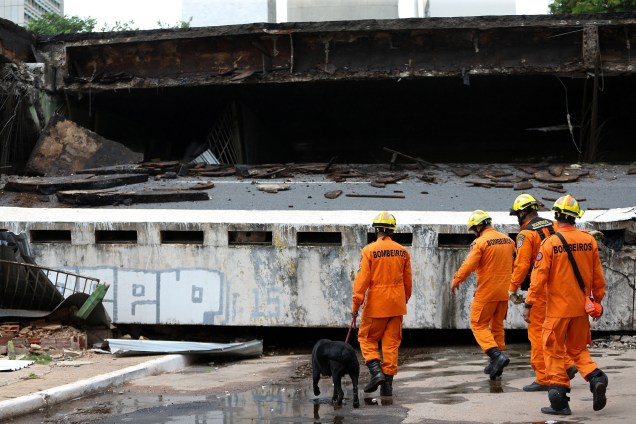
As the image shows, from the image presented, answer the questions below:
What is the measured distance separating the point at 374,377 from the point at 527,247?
5.83ft

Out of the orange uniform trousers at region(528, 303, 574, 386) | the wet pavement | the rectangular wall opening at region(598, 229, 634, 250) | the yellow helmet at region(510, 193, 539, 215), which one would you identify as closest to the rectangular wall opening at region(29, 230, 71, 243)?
the wet pavement

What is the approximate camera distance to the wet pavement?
22.2 feet

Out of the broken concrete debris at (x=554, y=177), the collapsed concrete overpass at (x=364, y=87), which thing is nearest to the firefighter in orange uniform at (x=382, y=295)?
the broken concrete debris at (x=554, y=177)

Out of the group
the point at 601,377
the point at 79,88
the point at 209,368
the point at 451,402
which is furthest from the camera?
the point at 79,88

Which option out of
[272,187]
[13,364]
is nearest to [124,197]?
[272,187]

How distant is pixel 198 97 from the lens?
1817 cm

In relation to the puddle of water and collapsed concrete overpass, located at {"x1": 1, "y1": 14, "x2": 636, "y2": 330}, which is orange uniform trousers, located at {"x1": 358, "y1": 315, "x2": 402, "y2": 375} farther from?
collapsed concrete overpass, located at {"x1": 1, "y1": 14, "x2": 636, "y2": 330}

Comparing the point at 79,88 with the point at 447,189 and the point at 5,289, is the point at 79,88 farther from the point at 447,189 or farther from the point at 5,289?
the point at 447,189

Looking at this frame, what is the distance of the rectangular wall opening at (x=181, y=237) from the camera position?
12188 mm

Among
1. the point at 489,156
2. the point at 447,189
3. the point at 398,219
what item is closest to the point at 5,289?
the point at 398,219

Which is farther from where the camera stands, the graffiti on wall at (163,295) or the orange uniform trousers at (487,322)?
the graffiti on wall at (163,295)

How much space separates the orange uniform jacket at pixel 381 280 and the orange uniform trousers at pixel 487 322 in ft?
2.78

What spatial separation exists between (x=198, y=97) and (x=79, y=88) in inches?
110

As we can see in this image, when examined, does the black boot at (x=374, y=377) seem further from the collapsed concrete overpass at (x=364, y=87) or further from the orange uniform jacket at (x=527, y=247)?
the collapsed concrete overpass at (x=364, y=87)
